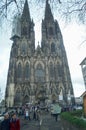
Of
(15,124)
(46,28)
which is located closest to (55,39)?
(46,28)

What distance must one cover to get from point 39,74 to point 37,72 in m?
0.77

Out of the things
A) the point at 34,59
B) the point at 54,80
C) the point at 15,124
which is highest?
the point at 34,59

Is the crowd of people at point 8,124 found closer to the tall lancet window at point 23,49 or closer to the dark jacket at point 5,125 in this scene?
the dark jacket at point 5,125

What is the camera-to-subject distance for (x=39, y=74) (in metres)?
45.9

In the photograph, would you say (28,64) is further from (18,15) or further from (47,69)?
(18,15)

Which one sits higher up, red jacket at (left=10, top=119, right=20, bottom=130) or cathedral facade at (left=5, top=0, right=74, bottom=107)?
cathedral facade at (left=5, top=0, right=74, bottom=107)

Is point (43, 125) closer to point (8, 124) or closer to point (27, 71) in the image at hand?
point (8, 124)

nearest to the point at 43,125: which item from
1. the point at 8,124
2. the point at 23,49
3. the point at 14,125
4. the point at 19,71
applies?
the point at 14,125

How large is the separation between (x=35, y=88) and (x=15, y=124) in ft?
120

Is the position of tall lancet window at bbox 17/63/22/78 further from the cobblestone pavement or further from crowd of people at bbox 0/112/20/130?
crowd of people at bbox 0/112/20/130

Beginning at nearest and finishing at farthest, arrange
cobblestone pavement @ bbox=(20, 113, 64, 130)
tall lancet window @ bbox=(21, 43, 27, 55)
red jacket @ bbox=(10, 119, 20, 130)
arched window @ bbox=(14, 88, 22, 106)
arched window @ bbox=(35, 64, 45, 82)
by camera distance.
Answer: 1. red jacket @ bbox=(10, 119, 20, 130)
2. cobblestone pavement @ bbox=(20, 113, 64, 130)
3. arched window @ bbox=(14, 88, 22, 106)
4. arched window @ bbox=(35, 64, 45, 82)
5. tall lancet window @ bbox=(21, 43, 27, 55)

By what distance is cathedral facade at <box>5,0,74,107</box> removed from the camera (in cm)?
4228

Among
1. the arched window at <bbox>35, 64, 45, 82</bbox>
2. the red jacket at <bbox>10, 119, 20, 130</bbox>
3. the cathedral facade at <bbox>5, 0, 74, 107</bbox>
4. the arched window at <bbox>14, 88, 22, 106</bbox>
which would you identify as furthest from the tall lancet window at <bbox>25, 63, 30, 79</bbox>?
the red jacket at <bbox>10, 119, 20, 130</bbox>

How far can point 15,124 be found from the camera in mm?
7031
